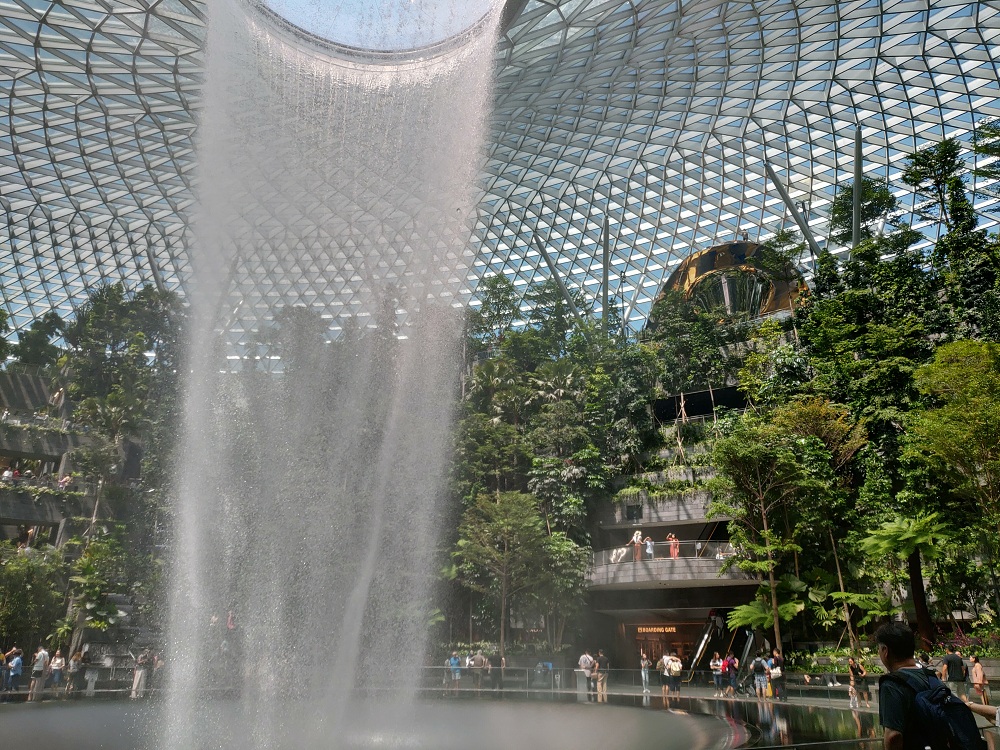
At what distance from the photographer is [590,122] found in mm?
Result: 44406

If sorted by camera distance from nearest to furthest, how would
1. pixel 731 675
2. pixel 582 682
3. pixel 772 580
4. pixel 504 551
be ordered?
1. pixel 731 675
2. pixel 582 682
3. pixel 772 580
4. pixel 504 551

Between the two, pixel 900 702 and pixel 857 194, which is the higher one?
pixel 857 194

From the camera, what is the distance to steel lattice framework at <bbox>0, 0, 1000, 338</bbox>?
33.3 meters

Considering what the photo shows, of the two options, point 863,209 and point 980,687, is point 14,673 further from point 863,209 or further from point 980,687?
point 863,209

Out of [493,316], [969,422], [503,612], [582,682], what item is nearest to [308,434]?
[582,682]

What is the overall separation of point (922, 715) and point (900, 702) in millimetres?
102

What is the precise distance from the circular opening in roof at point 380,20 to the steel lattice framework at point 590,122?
29.5 feet

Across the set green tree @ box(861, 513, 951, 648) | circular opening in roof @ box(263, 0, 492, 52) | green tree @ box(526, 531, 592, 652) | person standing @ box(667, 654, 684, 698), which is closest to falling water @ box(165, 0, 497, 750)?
circular opening in roof @ box(263, 0, 492, 52)

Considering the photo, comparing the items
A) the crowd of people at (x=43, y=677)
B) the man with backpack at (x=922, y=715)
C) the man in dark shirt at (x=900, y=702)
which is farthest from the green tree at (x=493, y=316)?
the man with backpack at (x=922, y=715)

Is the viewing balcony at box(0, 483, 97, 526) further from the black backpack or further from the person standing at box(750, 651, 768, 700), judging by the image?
the black backpack

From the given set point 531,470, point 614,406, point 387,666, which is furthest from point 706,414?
point 387,666

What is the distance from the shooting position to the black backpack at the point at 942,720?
11.5ft

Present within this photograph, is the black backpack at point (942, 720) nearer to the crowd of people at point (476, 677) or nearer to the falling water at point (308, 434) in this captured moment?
the falling water at point (308, 434)

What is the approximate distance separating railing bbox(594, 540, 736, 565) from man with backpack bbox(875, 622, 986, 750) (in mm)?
28565
